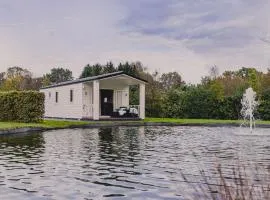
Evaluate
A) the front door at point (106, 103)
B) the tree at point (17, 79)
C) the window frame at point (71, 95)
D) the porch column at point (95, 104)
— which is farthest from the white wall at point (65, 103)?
the tree at point (17, 79)

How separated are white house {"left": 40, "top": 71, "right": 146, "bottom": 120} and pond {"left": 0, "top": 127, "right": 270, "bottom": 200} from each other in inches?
672

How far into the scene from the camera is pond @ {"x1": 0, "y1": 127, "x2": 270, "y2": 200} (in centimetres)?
662

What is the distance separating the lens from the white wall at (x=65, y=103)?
31469mm

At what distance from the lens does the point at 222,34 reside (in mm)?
25375

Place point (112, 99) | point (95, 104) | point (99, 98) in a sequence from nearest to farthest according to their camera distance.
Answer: point (95, 104)
point (99, 98)
point (112, 99)

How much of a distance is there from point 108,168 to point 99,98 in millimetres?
24942

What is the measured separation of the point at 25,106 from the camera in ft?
80.6

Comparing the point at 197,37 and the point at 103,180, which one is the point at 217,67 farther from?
the point at 103,180

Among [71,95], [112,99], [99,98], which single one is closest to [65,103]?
[71,95]

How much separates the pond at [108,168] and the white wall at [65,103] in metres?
17.7

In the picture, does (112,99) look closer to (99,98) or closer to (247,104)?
(99,98)

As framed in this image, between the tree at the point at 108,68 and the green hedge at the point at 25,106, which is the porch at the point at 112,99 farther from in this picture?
the tree at the point at 108,68

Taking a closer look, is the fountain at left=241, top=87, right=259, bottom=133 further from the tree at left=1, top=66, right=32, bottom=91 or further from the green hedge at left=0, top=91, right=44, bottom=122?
the tree at left=1, top=66, right=32, bottom=91

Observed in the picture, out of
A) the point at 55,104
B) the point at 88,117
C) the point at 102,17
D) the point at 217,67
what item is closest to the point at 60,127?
the point at 102,17
